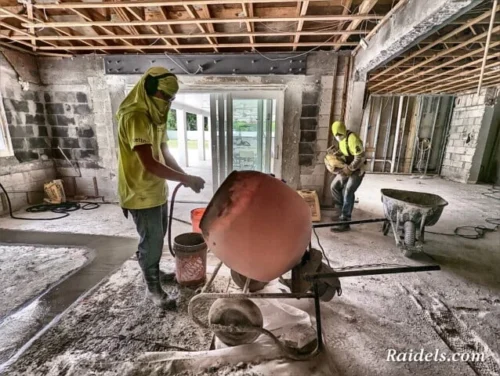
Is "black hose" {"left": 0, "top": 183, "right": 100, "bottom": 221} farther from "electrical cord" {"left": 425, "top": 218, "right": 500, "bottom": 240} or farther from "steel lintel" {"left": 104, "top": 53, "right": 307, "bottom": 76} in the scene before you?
"electrical cord" {"left": 425, "top": 218, "right": 500, "bottom": 240}

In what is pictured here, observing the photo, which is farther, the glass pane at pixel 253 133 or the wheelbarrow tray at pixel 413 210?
the glass pane at pixel 253 133

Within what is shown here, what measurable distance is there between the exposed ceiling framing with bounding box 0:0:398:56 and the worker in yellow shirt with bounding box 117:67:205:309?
4.79 ft

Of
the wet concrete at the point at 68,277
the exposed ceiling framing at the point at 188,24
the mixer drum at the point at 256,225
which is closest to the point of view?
the mixer drum at the point at 256,225

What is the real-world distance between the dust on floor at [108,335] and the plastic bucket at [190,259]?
0.10 m

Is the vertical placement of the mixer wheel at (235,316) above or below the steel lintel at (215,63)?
below

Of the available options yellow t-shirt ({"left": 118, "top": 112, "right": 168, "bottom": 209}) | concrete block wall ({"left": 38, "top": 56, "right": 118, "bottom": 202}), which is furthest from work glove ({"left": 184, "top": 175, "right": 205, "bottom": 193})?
concrete block wall ({"left": 38, "top": 56, "right": 118, "bottom": 202})

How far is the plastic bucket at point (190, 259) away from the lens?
1.97m

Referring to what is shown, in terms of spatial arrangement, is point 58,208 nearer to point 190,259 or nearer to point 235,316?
point 190,259

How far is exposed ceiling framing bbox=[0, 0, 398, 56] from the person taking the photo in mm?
2631

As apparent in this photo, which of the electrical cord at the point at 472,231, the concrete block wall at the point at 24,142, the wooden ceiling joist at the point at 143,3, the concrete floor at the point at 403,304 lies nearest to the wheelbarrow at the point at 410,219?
the concrete floor at the point at 403,304

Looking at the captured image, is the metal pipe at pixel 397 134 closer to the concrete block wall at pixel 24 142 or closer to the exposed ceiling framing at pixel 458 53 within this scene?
the exposed ceiling framing at pixel 458 53

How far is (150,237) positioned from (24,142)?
3.95 meters

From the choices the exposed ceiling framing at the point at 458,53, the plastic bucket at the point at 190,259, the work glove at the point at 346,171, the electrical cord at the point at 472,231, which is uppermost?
the exposed ceiling framing at the point at 458,53

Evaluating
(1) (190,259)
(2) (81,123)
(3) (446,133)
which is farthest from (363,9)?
(3) (446,133)
